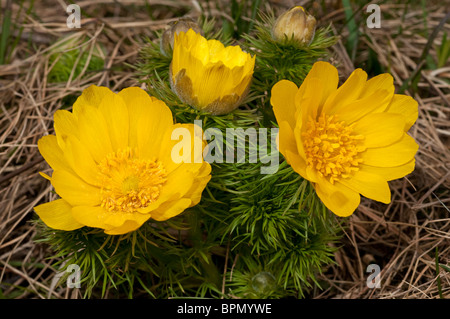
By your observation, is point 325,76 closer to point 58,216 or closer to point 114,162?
point 114,162

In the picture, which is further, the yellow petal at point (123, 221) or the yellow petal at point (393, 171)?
the yellow petal at point (393, 171)

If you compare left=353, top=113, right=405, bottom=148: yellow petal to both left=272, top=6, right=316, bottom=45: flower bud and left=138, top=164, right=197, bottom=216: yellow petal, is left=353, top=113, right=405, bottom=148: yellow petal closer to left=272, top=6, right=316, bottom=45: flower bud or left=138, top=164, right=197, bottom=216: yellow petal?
left=272, top=6, right=316, bottom=45: flower bud

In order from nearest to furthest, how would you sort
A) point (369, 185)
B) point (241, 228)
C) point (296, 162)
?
point (296, 162), point (369, 185), point (241, 228)

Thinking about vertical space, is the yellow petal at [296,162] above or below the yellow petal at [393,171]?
above

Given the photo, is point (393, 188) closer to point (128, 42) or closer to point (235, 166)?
point (235, 166)

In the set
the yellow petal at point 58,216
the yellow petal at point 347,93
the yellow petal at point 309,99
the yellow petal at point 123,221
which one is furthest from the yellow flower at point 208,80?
the yellow petal at point 58,216

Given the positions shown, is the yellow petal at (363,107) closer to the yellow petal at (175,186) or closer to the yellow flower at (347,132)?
the yellow flower at (347,132)

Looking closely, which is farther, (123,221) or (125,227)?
(123,221)

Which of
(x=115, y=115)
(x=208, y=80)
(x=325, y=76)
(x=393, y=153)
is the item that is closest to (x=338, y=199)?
(x=393, y=153)
